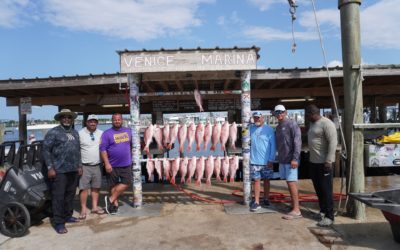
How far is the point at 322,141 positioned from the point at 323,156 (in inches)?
9.3

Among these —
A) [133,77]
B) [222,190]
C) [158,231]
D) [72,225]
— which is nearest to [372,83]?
[222,190]

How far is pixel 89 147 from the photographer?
6.24 metres

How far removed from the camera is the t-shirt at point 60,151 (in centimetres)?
548

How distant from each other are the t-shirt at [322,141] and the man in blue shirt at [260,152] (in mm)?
886

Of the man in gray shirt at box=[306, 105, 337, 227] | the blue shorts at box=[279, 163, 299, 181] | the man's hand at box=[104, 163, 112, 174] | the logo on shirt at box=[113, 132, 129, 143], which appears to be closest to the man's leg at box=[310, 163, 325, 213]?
the man in gray shirt at box=[306, 105, 337, 227]

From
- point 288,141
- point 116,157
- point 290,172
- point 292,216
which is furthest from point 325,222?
point 116,157

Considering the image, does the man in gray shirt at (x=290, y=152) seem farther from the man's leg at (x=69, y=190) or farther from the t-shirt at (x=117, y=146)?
the man's leg at (x=69, y=190)

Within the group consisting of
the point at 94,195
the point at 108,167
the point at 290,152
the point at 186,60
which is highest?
the point at 186,60

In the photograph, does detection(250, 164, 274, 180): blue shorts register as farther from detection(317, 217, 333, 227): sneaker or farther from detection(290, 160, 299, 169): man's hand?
detection(317, 217, 333, 227): sneaker

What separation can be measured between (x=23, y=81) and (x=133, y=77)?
539 cm

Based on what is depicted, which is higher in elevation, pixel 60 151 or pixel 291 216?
pixel 60 151

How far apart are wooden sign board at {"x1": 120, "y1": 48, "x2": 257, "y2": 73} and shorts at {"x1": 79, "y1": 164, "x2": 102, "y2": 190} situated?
1843mm

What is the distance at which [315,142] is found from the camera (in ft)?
18.4

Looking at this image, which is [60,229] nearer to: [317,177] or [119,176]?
[119,176]
